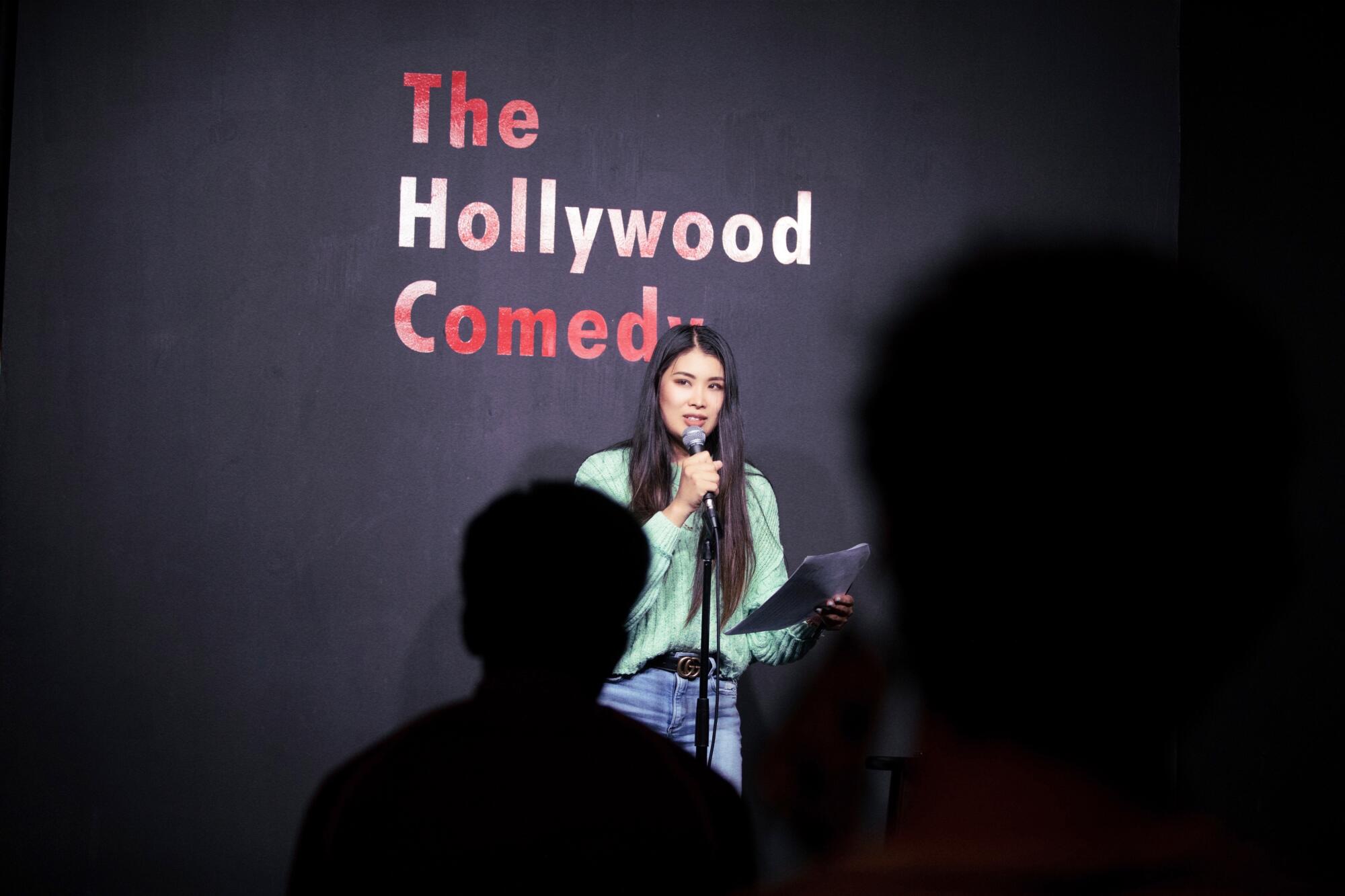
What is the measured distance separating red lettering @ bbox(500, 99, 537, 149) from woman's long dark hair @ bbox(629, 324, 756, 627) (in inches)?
33.1

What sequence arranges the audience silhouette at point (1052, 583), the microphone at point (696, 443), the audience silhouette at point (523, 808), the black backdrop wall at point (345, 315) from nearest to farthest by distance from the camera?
the audience silhouette at point (1052, 583)
the audience silhouette at point (523, 808)
the microphone at point (696, 443)
the black backdrop wall at point (345, 315)

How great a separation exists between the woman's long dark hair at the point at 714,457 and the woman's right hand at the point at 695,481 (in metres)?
0.30

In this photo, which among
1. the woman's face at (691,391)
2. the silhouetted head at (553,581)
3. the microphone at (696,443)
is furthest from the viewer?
the woman's face at (691,391)

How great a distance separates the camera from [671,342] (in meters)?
3.09

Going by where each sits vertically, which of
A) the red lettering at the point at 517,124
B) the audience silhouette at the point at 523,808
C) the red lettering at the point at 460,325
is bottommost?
the audience silhouette at the point at 523,808

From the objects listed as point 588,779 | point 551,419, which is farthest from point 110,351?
point 588,779

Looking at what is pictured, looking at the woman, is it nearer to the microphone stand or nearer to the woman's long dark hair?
the woman's long dark hair

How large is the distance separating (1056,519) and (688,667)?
2296 millimetres

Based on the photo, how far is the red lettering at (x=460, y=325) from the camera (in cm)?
338

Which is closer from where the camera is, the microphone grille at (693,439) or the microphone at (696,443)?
the microphone at (696,443)

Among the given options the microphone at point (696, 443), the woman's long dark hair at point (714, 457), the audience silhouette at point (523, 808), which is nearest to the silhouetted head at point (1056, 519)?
the audience silhouette at point (523, 808)

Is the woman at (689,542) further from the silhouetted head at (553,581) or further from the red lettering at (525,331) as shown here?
the red lettering at (525,331)

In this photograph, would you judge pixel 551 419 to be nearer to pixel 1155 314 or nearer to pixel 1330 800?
pixel 1330 800

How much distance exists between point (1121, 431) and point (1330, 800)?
95.1 inches
